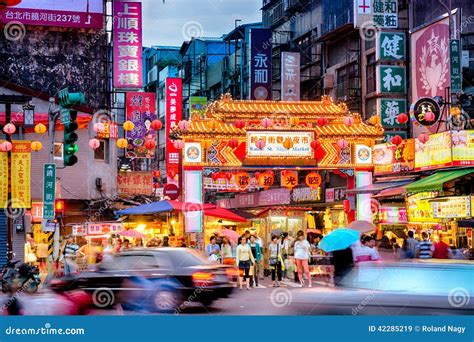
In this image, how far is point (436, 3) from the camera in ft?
122

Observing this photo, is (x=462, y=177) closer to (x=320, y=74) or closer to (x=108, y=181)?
(x=108, y=181)

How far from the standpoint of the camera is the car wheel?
1768cm

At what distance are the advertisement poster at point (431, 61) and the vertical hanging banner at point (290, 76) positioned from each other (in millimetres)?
13645

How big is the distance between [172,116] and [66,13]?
906 cm

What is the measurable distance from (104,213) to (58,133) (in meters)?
5.24

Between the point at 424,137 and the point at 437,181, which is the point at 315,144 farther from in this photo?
the point at 437,181

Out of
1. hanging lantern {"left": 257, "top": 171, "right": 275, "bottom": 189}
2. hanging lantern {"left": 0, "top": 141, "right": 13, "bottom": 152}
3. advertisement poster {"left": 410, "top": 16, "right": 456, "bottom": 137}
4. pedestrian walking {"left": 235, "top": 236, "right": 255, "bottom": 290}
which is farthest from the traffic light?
hanging lantern {"left": 257, "top": 171, "right": 275, "bottom": 189}

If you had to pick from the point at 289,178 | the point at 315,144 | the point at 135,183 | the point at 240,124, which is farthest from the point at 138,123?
the point at 315,144

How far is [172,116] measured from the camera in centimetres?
4600

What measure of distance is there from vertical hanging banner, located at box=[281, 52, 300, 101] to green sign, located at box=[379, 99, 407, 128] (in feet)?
36.9

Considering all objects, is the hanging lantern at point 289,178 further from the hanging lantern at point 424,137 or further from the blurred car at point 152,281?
the blurred car at point 152,281

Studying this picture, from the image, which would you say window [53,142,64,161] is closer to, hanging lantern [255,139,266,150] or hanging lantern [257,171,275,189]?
hanging lantern [257,171,275,189]

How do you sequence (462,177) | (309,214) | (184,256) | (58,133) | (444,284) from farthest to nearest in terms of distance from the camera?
1. (309,214)
2. (58,133)
3. (462,177)
4. (184,256)
5. (444,284)

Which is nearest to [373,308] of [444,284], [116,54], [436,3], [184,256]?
[444,284]
